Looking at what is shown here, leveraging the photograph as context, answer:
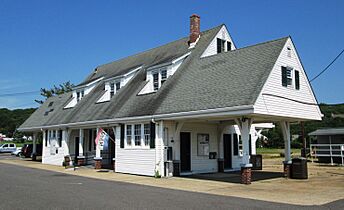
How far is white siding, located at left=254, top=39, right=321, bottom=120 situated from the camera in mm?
15345

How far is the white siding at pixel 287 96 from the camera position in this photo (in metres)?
15.3

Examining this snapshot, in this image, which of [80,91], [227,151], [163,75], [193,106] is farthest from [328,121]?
[193,106]

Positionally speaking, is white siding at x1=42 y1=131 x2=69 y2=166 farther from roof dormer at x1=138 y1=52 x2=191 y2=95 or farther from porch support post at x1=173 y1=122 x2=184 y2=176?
porch support post at x1=173 y1=122 x2=184 y2=176

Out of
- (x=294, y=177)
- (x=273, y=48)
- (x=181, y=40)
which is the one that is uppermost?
(x=181, y=40)

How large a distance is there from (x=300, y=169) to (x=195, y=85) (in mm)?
6897

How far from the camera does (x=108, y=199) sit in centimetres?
1120

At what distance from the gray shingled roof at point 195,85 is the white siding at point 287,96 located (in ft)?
1.47

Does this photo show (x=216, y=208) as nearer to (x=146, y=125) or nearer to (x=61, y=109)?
(x=146, y=125)

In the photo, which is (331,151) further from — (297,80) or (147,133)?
(147,133)

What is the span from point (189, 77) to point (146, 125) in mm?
3686

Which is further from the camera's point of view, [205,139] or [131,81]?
[131,81]

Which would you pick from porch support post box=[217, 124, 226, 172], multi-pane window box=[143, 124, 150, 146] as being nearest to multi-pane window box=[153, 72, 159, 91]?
multi-pane window box=[143, 124, 150, 146]

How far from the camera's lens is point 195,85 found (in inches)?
743

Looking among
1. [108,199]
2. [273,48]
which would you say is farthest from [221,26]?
[108,199]
